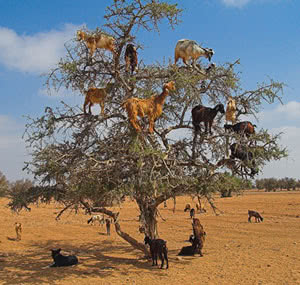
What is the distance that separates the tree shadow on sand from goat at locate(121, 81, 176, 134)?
388 cm

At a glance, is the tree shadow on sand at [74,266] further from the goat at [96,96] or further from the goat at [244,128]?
the goat at [96,96]

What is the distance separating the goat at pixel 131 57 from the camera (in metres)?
8.07

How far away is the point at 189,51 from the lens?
7.94 metres

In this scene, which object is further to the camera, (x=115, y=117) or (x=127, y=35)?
(x=115, y=117)

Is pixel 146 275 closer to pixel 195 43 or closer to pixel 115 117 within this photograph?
pixel 115 117

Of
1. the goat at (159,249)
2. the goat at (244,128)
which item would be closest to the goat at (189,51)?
the goat at (244,128)

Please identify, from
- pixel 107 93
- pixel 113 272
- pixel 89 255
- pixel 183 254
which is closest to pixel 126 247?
pixel 89 255

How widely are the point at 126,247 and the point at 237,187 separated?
6.77m

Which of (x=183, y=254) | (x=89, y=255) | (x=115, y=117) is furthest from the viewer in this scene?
(x=89, y=255)

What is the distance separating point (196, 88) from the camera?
329 inches

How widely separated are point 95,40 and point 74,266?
6022 mm

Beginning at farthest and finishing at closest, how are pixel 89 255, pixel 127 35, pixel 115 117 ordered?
pixel 89 255 → pixel 115 117 → pixel 127 35

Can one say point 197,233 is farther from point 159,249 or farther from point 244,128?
point 244,128

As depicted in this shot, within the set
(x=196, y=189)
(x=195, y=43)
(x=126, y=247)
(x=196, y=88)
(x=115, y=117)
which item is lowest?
(x=126, y=247)
